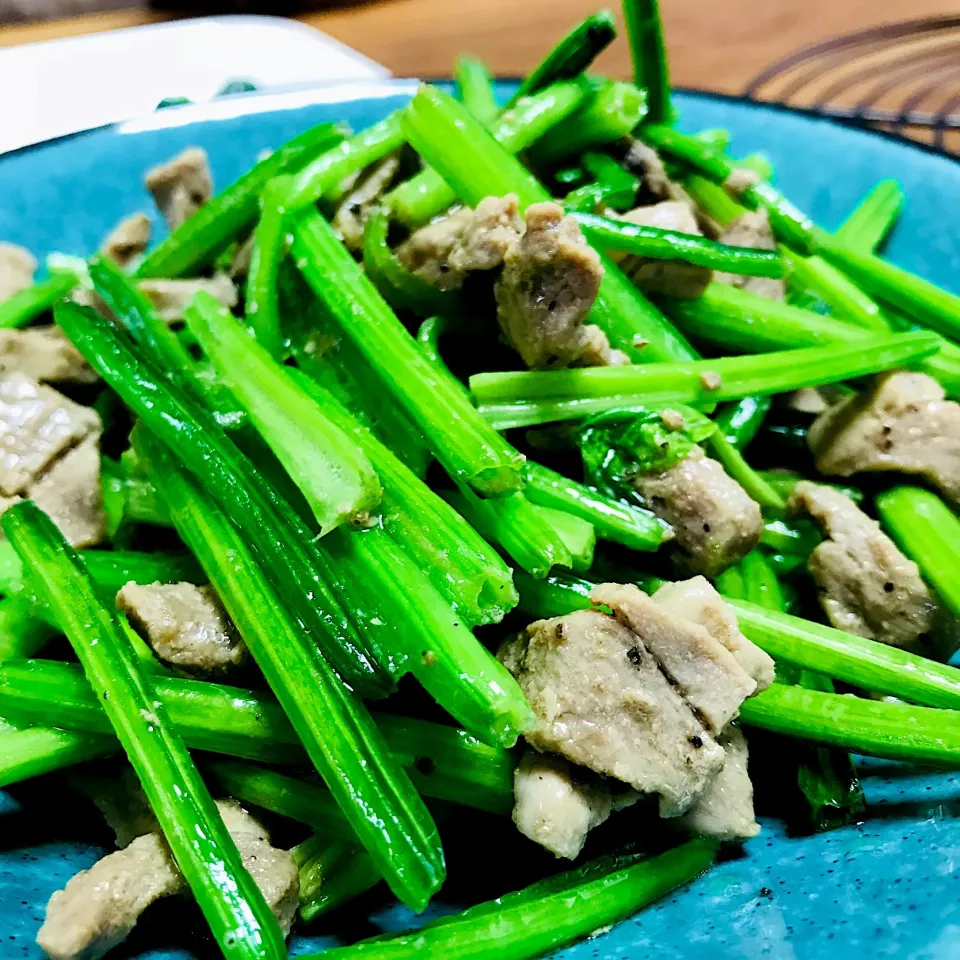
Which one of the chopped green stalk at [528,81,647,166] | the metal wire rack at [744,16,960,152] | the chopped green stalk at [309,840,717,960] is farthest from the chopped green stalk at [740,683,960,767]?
the metal wire rack at [744,16,960,152]

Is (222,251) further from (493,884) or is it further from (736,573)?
(493,884)

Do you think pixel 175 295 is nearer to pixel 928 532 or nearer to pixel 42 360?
pixel 42 360

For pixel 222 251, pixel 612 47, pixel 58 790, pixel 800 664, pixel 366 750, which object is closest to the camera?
pixel 366 750

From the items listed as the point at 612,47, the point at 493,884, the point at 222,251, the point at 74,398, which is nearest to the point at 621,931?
the point at 493,884

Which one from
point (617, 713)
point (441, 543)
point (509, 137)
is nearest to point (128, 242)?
point (509, 137)

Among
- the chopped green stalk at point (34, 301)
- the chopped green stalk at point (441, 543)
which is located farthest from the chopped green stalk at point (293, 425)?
the chopped green stalk at point (34, 301)

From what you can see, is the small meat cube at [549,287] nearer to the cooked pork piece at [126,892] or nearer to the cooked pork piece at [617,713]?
the cooked pork piece at [617,713]
